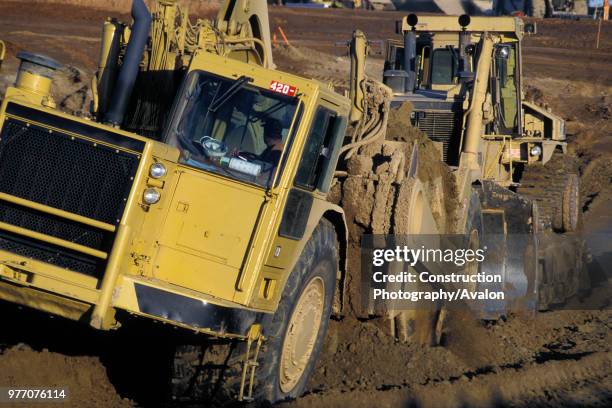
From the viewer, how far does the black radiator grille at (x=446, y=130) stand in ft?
46.7

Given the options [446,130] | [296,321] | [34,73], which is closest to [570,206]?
[446,130]

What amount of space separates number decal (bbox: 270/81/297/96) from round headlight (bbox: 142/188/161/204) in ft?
4.28

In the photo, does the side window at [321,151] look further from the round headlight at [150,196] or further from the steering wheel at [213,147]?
the round headlight at [150,196]

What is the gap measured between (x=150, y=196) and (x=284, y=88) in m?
1.42

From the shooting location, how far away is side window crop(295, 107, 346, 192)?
26.1 ft

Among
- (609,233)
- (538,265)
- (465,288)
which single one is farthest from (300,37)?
(465,288)

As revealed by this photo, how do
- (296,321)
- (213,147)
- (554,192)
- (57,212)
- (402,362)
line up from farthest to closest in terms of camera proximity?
1. (554,192)
2. (402,362)
3. (296,321)
4. (213,147)
5. (57,212)

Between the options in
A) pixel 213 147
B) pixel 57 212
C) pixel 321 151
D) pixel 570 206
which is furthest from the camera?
pixel 570 206

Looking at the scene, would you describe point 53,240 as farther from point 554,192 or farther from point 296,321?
point 554,192

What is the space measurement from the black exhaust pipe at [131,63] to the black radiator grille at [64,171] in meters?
1.17

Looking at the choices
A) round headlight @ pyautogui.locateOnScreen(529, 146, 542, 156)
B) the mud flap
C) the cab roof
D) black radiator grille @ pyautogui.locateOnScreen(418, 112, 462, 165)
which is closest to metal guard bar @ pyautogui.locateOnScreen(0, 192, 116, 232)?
the mud flap

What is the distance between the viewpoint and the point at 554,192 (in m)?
16.9

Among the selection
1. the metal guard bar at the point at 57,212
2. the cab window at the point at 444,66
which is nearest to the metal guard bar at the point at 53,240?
the metal guard bar at the point at 57,212

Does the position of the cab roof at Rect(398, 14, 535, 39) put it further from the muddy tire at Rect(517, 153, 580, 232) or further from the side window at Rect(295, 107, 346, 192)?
the side window at Rect(295, 107, 346, 192)
